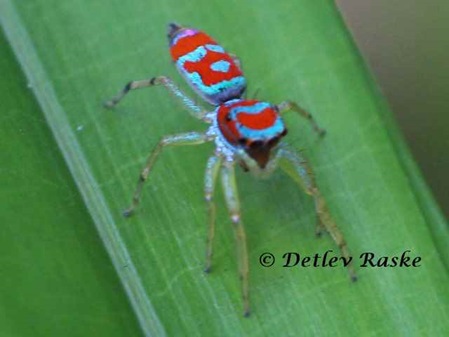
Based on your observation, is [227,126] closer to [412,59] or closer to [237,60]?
[237,60]

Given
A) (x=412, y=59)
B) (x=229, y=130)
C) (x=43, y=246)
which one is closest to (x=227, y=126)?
(x=229, y=130)

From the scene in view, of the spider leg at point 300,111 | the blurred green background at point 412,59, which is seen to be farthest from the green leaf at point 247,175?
the blurred green background at point 412,59

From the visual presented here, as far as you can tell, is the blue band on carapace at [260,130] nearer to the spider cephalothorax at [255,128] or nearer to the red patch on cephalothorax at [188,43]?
the spider cephalothorax at [255,128]

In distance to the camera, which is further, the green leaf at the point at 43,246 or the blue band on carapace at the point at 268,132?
the blue band on carapace at the point at 268,132

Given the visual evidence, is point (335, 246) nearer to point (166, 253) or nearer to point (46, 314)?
point (166, 253)

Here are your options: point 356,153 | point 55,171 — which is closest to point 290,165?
point 356,153

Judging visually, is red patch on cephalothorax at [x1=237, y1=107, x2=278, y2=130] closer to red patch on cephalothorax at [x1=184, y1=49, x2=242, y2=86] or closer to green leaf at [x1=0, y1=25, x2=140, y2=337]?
red patch on cephalothorax at [x1=184, y1=49, x2=242, y2=86]
